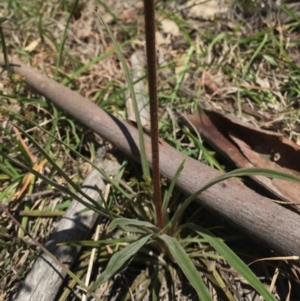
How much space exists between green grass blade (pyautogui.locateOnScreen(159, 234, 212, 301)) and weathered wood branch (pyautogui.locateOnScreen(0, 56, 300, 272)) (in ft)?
0.85

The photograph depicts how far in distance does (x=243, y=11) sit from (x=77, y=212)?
1.54 metres

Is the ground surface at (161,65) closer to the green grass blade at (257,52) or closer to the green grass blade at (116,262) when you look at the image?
the green grass blade at (257,52)

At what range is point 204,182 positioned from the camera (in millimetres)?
1749

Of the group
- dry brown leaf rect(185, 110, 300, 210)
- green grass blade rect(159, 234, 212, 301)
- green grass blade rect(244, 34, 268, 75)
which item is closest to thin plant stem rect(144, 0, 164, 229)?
green grass blade rect(159, 234, 212, 301)

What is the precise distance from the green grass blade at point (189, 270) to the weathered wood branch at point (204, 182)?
10.2 inches

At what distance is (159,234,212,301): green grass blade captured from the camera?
1.36m

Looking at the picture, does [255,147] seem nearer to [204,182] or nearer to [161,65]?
[204,182]

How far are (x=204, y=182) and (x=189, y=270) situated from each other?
0.42 m

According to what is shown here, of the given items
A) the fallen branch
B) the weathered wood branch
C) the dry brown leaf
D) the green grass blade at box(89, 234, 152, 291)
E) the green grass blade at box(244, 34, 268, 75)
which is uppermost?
the green grass blade at box(244, 34, 268, 75)

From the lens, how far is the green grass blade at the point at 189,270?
136 centimetres

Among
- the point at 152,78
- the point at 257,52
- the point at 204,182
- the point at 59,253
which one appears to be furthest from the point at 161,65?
the point at 152,78

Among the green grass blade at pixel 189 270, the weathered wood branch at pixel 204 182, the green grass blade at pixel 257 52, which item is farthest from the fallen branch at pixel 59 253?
the green grass blade at pixel 257 52

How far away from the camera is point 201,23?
8.81ft

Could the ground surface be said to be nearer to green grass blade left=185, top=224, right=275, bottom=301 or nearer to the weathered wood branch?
the weathered wood branch
